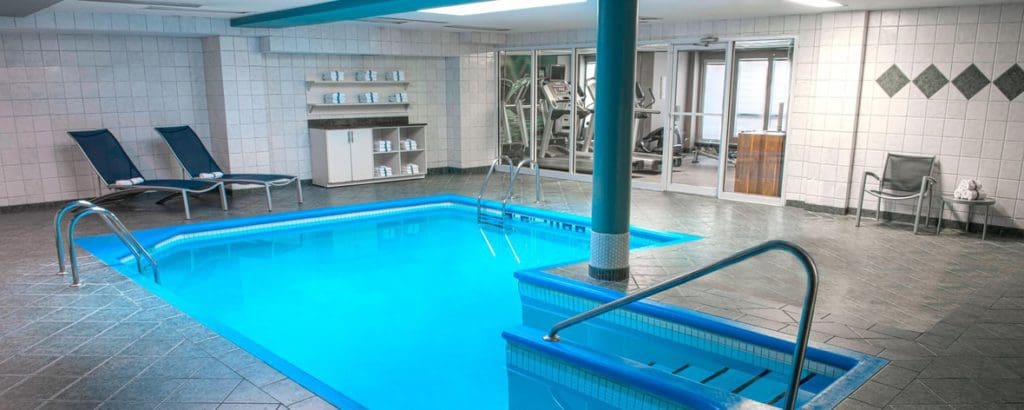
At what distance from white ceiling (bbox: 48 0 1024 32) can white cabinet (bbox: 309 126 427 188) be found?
7.10 feet

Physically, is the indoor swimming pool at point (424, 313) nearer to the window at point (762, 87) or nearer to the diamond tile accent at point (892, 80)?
the diamond tile accent at point (892, 80)

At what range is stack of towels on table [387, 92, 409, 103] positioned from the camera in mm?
10446

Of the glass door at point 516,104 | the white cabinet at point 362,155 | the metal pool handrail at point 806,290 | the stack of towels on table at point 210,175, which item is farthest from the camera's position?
the glass door at point 516,104

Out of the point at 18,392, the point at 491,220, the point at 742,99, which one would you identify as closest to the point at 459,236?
the point at 491,220

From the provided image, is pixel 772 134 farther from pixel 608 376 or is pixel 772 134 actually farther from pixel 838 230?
pixel 608 376

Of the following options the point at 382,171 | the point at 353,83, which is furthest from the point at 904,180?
the point at 353,83

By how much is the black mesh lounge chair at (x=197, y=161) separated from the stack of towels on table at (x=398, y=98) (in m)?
2.46

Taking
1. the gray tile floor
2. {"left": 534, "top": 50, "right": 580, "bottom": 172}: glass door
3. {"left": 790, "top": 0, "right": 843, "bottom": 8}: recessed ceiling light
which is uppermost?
{"left": 790, "top": 0, "right": 843, "bottom": 8}: recessed ceiling light

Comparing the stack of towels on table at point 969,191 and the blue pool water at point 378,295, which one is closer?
the blue pool water at point 378,295

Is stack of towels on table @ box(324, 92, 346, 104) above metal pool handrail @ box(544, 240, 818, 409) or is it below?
above

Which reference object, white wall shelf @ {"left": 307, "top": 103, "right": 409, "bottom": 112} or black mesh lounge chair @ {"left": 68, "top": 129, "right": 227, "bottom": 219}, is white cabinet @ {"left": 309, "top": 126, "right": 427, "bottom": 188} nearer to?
white wall shelf @ {"left": 307, "top": 103, "right": 409, "bottom": 112}

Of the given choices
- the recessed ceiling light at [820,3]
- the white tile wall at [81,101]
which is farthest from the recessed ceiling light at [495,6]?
the white tile wall at [81,101]

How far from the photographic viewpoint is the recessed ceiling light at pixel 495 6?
6836 millimetres

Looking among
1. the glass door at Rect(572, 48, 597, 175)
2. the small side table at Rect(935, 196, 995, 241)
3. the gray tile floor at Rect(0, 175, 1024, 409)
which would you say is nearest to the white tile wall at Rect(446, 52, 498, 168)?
the glass door at Rect(572, 48, 597, 175)
